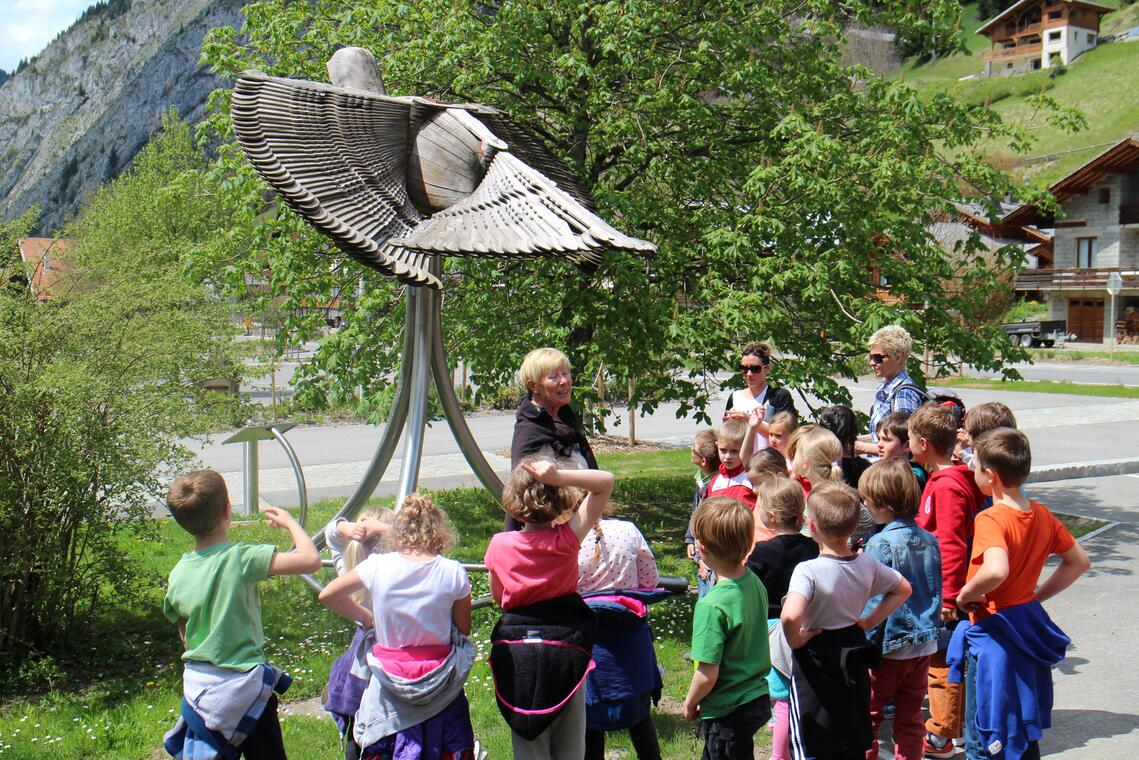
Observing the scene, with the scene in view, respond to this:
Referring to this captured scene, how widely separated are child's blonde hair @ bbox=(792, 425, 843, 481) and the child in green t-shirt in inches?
45.6

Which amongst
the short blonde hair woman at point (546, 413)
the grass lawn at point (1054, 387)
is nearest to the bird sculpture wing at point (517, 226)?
the short blonde hair woman at point (546, 413)

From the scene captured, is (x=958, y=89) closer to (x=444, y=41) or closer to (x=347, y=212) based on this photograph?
(x=444, y=41)

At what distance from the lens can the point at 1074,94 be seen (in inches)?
2884

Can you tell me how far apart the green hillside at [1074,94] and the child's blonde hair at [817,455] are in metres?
49.0

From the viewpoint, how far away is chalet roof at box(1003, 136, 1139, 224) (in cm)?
3678

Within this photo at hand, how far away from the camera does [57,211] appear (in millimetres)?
117188

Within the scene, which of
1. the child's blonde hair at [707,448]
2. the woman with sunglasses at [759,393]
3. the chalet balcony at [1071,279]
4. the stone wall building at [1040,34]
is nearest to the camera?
the child's blonde hair at [707,448]

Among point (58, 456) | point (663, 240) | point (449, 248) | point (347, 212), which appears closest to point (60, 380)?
point (58, 456)

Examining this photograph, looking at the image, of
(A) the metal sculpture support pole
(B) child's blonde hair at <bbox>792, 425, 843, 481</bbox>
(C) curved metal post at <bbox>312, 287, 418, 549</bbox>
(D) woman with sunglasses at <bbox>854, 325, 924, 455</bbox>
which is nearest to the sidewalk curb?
(D) woman with sunglasses at <bbox>854, 325, 924, 455</bbox>

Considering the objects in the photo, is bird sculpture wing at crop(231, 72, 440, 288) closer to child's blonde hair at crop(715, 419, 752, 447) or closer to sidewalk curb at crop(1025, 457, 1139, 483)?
child's blonde hair at crop(715, 419, 752, 447)

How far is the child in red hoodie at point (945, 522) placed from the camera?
4.46m

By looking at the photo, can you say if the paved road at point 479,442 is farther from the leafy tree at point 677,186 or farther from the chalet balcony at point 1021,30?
the chalet balcony at point 1021,30

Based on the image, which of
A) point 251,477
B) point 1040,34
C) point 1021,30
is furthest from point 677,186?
point 1021,30

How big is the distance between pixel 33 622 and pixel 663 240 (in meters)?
5.39
